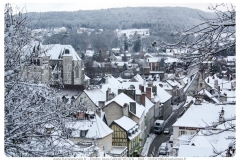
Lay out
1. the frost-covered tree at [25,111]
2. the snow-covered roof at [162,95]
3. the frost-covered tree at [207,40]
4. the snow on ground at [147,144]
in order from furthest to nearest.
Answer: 1. the snow-covered roof at [162,95]
2. the snow on ground at [147,144]
3. the frost-covered tree at [25,111]
4. the frost-covered tree at [207,40]

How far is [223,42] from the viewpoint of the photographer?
169 inches

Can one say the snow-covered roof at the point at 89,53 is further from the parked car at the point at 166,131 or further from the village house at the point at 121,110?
the village house at the point at 121,110

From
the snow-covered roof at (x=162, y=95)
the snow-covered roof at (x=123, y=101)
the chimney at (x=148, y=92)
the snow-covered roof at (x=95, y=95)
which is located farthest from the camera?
the snow-covered roof at (x=162, y=95)

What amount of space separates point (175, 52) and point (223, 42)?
1.81 ft

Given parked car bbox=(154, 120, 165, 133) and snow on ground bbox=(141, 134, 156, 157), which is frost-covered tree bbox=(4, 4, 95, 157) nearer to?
snow on ground bbox=(141, 134, 156, 157)

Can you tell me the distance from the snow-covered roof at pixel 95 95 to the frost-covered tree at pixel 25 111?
50.8 ft

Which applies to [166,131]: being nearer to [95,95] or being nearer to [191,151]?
[95,95]

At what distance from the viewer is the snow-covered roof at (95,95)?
71.8 ft

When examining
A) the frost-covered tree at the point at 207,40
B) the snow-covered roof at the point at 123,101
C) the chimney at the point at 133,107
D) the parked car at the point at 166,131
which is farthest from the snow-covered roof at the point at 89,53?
the frost-covered tree at the point at 207,40

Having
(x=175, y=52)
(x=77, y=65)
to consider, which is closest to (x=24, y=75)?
(x=175, y=52)

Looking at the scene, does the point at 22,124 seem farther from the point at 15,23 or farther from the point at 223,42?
the point at 223,42

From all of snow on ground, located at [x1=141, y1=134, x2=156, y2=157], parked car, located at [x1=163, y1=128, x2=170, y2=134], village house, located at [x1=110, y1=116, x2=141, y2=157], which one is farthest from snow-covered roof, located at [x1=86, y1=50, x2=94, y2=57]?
village house, located at [x1=110, y1=116, x2=141, y2=157]

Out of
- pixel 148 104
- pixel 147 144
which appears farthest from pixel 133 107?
pixel 148 104

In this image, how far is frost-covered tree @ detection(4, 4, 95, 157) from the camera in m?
5.13
